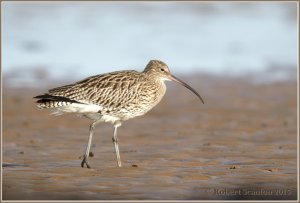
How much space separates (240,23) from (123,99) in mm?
15427

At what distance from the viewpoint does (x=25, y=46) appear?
71.4 ft

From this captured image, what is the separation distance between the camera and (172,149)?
39.0 ft

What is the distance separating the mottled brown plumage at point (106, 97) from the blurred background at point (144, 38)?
6.40 meters

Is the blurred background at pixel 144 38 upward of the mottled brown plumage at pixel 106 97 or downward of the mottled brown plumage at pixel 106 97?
upward

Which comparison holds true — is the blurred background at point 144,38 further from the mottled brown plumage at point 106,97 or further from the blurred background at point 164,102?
the mottled brown plumage at point 106,97

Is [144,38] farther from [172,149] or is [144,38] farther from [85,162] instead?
[85,162]

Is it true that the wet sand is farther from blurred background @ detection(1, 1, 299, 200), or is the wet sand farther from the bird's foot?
the bird's foot

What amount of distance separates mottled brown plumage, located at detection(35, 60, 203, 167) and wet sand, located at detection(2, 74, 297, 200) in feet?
2.12

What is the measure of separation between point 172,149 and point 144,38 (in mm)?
11486

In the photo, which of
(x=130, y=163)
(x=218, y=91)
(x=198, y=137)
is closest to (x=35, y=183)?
(x=130, y=163)

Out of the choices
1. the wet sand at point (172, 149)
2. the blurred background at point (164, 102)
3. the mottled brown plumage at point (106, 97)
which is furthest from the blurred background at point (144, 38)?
the mottled brown plumage at point (106, 97)

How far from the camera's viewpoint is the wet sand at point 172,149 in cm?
936

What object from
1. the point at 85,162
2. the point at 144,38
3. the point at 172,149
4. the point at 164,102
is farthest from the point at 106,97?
the point at 144,38

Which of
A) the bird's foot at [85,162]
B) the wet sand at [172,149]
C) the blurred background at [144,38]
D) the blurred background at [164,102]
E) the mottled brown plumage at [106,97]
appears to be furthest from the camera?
the blurred background at [144,38]
